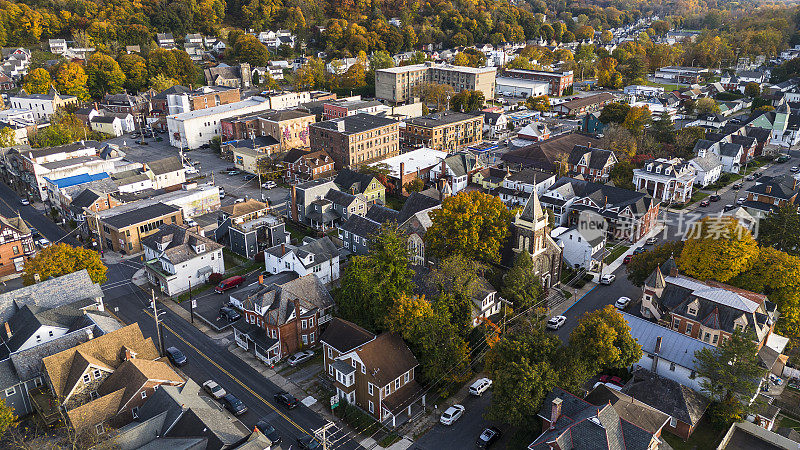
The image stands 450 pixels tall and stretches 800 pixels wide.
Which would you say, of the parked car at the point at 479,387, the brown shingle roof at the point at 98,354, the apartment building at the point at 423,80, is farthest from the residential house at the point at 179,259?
the apartment building at the point at 423,80

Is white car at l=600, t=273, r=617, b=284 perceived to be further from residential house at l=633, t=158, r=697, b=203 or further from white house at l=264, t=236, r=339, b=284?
white house at l=264, t=236, r=339, b=284

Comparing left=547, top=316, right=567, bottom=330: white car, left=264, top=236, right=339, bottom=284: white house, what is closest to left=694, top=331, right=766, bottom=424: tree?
left=547, top=316, right=567, bottom=330: white car

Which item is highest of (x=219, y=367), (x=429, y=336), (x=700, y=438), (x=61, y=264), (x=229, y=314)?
(x=61, y=264)

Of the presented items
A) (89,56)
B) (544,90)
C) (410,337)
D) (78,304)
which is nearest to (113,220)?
(78,304)

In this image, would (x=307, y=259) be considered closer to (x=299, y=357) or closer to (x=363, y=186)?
(x=299, y=357)

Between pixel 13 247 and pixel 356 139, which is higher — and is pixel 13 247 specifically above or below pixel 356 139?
below

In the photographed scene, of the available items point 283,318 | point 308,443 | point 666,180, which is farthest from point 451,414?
point 666,180

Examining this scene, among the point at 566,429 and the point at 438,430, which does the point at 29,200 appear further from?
the point at 566,429
